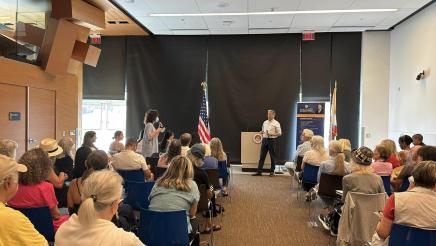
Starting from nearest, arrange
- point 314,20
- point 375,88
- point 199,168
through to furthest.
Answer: point 199,168
point 314,20
point 375,88

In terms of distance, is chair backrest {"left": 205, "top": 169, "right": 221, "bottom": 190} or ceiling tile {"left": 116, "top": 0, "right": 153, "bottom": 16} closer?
chair backrest {"left": 205, "top": 169, "right": 221, "bottom": 190}

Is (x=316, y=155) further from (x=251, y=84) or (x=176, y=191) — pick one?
(x=251, y=84)

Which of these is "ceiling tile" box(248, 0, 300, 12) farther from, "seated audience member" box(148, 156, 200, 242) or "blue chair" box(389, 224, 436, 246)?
"blue chair" box(389, 224, 436, 246)

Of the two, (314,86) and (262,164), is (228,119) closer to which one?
(262,164)

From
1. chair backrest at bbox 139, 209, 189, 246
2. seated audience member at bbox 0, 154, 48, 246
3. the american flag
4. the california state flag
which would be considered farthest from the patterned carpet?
seated audience member at bbox 0, 154, 48, 246

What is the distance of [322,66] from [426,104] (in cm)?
330

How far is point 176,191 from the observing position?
3176 millimetres

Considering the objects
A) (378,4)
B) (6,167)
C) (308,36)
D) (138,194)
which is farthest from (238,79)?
(6,167)

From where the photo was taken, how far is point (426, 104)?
25.2 feet

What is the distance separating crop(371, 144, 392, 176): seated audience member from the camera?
15.2 feet

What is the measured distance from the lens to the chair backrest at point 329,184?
464cm

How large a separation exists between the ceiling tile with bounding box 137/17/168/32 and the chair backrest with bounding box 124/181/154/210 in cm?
578

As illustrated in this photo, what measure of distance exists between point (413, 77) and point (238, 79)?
177 inches

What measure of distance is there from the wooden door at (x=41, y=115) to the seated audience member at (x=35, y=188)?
3.95 m
